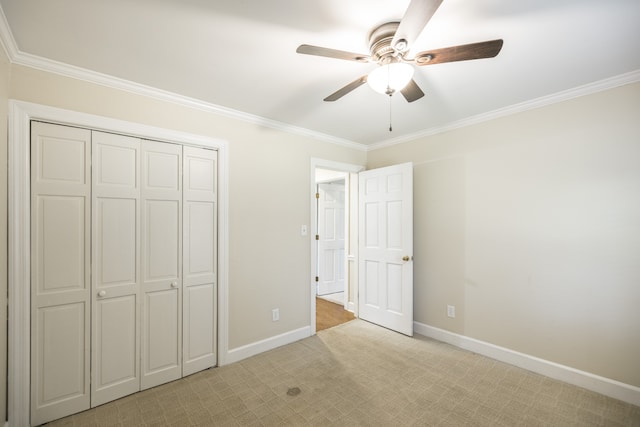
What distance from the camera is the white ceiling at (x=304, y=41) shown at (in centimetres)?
140

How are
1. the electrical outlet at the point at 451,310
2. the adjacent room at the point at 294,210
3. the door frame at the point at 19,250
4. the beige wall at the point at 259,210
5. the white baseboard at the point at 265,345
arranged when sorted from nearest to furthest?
the adjacent room at the point at 294,210
the door frame at the point at 19,250
the beige wall at the point at 259,210
the white baseboard at the point at 265,345
the electrical outlet at the point at 451,310

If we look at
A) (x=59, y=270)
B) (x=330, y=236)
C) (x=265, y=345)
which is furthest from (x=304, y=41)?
(x=330, y=236)

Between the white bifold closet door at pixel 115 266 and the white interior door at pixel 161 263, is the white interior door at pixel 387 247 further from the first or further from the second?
the white interior door at pixel 161 263

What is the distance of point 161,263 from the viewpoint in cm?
229

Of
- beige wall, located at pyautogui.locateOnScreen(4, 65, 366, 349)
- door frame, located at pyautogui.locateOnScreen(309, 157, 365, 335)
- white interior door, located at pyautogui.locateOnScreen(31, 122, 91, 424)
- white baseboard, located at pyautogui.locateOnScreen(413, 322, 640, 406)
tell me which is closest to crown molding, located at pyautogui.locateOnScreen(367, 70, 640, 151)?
door frame, located at pyautogui.locateOnScreen(309, 157, 365, 335)

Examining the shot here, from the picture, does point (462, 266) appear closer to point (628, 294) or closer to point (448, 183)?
point (448, 183)

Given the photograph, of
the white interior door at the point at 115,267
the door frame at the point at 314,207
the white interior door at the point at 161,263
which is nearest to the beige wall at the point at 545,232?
the door frame at the point at 314,207

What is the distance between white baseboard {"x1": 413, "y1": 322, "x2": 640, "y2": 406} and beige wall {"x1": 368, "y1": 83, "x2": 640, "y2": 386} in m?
0.06

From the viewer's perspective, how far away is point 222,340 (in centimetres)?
257

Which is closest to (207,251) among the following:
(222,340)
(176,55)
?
(222,340)

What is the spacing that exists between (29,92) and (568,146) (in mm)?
4105

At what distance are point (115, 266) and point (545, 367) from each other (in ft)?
12.2

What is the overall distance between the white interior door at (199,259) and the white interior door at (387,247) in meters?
1.96

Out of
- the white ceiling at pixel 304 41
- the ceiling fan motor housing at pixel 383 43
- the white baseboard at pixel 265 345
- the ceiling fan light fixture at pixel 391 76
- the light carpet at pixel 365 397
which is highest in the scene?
the white ceiling at pixel 304 41
